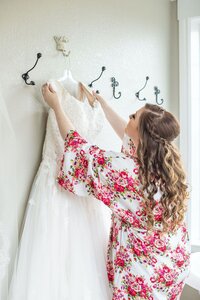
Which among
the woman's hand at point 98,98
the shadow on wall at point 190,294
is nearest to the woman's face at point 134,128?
the woman's hand at point 98,98

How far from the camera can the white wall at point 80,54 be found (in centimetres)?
128

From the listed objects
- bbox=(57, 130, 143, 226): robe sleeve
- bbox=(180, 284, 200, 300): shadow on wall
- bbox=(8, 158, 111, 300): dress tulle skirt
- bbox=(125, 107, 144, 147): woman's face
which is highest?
bbox=(125, 107, 144, 147): woman's face

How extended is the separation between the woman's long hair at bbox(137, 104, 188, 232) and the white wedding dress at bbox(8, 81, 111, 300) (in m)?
0.23

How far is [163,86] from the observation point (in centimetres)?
215

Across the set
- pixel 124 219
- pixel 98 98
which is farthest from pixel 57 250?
pixel 98 98

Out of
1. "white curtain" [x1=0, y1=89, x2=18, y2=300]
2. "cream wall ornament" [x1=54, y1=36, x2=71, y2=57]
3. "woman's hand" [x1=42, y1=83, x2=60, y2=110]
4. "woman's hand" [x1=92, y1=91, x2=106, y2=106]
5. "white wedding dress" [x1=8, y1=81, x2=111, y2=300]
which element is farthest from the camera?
"woman's hand" [x1=92, y1=91, x2=106, y2=106]

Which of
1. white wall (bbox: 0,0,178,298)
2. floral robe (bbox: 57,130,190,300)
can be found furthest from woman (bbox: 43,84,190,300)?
white wall (bbox: 0,0,178,298)

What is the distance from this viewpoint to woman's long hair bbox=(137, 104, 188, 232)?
127 centimetres

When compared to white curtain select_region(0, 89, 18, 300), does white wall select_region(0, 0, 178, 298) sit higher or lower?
higher

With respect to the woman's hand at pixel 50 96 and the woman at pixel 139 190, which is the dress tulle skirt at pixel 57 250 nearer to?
the woman at pixel 139 190

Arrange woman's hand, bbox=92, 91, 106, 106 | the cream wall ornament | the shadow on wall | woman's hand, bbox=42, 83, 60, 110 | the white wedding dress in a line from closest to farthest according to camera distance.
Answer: the white wedding dress
woman's hand, bbox=42, 83, 60, 110
the cream wall ornament
woman's hand, bbox=92, 91, 106, 106
the shadow on wall

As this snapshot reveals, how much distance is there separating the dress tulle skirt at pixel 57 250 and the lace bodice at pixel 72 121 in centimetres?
7

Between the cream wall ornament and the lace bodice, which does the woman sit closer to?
the lace bodice

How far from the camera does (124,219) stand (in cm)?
133
